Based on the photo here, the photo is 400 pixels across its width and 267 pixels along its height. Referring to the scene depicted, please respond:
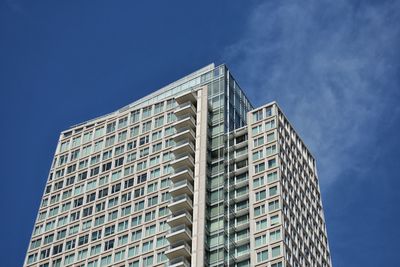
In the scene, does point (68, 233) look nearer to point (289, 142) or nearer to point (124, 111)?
point (124, 111)

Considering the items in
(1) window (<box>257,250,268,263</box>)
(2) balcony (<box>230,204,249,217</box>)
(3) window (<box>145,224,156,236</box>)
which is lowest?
(1) window (<box>257,250,268,263</box>)

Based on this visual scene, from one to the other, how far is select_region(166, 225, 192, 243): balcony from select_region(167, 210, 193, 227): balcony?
0.78 m

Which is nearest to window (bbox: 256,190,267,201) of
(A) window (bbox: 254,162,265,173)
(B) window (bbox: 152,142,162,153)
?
(A) window (bbox: 254,162,265,173)

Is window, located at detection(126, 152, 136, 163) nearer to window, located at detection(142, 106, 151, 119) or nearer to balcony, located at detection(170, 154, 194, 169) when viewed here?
window, located at detection(142, 106, 151, 119)

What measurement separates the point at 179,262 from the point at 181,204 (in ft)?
32.3

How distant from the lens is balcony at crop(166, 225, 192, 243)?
422 ft

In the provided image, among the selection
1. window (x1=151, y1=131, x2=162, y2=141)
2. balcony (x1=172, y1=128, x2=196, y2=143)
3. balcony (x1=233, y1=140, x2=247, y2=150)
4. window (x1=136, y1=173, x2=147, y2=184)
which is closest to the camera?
balcony (x1=233, y1=140, x2=247, y2=150)

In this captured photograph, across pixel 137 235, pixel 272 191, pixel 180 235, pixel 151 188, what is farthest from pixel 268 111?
pixel 137 235

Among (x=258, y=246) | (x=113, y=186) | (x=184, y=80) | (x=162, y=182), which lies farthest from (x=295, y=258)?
(x=184, y=80)

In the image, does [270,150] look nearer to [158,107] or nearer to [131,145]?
[158,107]

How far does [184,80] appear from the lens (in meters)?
157

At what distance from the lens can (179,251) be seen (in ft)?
416

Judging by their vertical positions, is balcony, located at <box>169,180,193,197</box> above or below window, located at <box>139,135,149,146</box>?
below

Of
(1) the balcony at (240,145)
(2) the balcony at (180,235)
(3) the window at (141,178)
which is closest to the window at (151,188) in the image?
(3) the window at (141,178)
